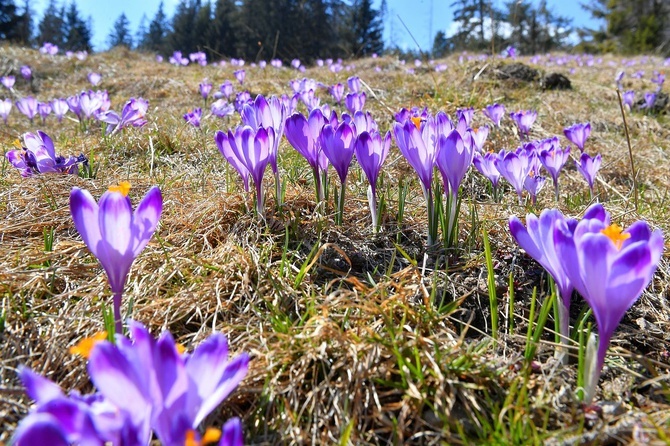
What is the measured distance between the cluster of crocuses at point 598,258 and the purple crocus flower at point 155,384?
0.72 meters

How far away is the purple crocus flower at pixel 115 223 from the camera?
1.04 meters

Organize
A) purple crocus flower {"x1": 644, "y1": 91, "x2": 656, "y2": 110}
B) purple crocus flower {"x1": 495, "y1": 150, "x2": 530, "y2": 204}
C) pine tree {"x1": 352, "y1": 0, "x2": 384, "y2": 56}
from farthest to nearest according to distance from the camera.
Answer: pine tree {"x1": 352, "y1": 0, "x2": 384, "y2": 56}
purple crocus flower {"x1": 644, "y1": 91, "x2": 656, "y2": 110}
purple crocus flower {"x1": 495, "y1": 150, "x2": 530, "y2": 204}

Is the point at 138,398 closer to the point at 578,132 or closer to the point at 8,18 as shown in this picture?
the point at 578,132

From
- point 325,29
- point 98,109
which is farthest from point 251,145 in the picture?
point 325,29

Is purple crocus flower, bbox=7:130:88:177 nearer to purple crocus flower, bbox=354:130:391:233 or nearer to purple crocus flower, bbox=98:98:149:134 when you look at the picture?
purple crocus flower, bbox=98:98:149:134

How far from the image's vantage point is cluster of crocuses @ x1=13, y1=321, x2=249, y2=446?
0.70 meters

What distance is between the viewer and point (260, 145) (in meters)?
1.58

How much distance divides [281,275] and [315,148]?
0.51m

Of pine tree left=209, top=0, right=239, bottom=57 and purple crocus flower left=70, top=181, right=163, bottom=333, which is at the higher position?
pine tree left=209, top=0, right=239, bottom=57

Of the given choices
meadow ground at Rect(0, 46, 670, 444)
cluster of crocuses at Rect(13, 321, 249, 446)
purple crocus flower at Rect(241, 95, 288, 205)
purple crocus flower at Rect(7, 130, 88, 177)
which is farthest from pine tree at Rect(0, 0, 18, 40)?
cluster of crocuses at Rect(13, 321, 249, 446)

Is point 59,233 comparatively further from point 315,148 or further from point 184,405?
point 184,405

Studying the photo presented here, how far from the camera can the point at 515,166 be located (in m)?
2.18

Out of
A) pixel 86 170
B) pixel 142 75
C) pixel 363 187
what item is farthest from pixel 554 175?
pixel 142 75

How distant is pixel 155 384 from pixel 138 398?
0.03 metres
